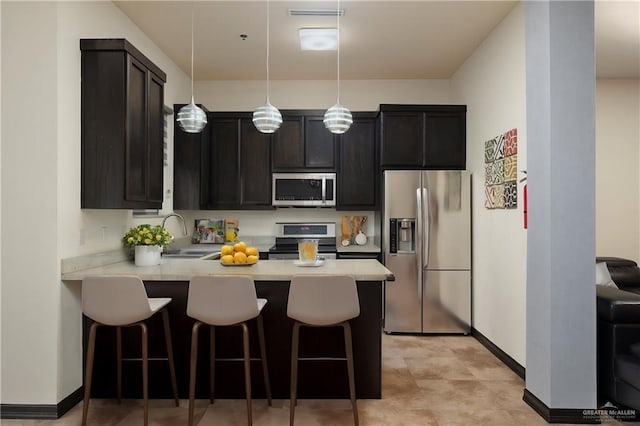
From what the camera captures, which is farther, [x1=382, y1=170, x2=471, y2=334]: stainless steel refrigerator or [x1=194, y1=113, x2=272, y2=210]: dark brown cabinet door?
[x1=194, y1=113, x2=272, y2=210]: dark brown cabinet door

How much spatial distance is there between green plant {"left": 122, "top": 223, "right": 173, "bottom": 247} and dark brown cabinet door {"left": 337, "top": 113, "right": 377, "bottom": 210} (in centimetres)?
235

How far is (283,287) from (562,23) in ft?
8.03

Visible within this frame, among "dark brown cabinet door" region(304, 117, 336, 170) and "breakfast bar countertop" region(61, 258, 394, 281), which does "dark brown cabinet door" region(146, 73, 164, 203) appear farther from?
"dark brown cabinet door" region(304, 117, 336, 170)

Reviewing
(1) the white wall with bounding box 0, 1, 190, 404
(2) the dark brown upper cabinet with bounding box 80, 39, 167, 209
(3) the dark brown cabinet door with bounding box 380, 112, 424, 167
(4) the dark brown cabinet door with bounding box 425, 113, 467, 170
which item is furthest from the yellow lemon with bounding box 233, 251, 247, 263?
(4) the dark brown cabinet door with bounding box 425, 113, 467, 170

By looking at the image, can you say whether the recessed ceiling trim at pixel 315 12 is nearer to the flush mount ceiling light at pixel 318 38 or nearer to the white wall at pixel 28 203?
the flush mount ceiling light at pixel 318 38

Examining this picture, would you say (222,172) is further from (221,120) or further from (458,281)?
(458,281)

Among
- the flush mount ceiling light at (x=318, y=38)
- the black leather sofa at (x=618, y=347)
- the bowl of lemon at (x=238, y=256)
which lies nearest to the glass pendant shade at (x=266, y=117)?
the bowl of lemon at (x=238, y=256)

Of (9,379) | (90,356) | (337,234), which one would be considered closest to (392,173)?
(337,234)

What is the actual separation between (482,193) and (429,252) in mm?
827

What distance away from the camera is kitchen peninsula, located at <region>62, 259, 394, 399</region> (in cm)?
299

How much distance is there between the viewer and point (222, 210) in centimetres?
555

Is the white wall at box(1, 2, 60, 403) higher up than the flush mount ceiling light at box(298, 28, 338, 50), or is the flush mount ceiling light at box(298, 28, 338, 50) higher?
the flush mount ceiling light at box(298, 28, 338, 50)

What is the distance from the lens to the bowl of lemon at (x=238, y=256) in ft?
10.1

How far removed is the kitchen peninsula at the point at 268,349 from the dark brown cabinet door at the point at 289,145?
242 cm
